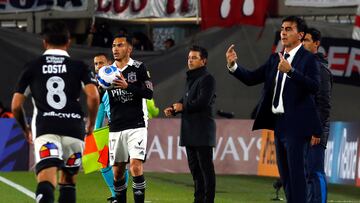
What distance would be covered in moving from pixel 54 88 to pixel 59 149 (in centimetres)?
A: 56

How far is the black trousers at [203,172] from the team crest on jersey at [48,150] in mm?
3874

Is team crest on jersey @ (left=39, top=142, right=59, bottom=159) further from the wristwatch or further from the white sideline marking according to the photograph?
the white sideline marking

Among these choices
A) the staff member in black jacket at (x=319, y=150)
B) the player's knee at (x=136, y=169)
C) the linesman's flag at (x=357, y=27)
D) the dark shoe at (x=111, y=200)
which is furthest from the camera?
the linesman's flag at (x=357, y=27)

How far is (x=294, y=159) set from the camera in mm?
10922

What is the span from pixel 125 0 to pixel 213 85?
11.8 meters

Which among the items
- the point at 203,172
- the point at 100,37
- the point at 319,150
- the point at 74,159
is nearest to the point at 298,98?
the point at 319,150

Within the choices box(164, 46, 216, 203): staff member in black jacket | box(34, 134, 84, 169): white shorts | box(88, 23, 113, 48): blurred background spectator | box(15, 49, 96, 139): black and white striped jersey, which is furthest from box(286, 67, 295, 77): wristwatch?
box(88, 23, 113, 48): blurred background spectator

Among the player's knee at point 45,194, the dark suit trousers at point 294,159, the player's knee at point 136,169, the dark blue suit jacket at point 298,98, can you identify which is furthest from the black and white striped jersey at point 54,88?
the player's knee at point 136,169

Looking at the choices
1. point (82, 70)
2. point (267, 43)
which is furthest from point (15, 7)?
point (82, 70)

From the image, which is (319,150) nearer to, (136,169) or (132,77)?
(136,169)

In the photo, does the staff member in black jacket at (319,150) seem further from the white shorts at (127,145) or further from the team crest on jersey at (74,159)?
the team crest on jersey at (74,159)

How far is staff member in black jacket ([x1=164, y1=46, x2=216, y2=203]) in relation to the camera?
14172 mm

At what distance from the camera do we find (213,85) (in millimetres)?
14398

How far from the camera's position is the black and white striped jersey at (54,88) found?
1057cm
